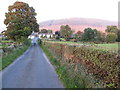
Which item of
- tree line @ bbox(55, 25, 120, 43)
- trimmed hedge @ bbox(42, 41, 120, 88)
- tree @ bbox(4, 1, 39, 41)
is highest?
tree @ bbox(4, 1, 39, 41)

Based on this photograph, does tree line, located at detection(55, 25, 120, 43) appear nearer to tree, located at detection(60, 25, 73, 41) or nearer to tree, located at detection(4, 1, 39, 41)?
tree, located at detection(60, 25, 73, 41)

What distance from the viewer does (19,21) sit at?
3544 cm

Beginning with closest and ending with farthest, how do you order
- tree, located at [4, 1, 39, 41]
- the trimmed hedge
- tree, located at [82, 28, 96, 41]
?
the trimmed hedge, tree, located at [82, 28, 96, 41], tree, located at [4, 1, 39, 41]

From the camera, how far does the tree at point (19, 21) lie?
→ 113 feet

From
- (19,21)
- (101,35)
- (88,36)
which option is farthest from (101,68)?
(19,21)

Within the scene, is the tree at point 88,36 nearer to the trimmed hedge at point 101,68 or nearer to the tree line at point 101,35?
the tree line at point 101,35

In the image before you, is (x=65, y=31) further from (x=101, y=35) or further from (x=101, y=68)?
(x=101, y=68)

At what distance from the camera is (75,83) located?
594cm

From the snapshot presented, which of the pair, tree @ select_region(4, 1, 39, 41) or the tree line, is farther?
tree @ select_region(4, 1, 39, 41)

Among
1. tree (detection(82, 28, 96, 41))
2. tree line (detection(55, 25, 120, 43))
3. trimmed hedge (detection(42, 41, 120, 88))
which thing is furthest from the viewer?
tree (detection(82, 28, 96, 41))

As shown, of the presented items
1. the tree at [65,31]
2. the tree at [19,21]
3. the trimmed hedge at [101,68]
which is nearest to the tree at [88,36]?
the trimmed hedge at [101,68]

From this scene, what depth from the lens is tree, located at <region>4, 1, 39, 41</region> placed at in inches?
1355

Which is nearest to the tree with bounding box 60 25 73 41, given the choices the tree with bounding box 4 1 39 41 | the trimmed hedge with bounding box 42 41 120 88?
the tree with bounding box 4 1 39 41

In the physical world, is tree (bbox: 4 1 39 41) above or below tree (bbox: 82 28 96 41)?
above
